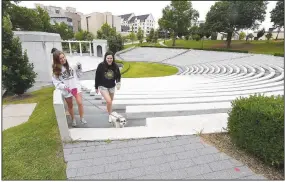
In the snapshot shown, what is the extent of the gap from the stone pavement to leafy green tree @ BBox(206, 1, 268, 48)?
116ft

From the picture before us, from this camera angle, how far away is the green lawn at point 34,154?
303 centimetres

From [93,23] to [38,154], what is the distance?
80.0 m

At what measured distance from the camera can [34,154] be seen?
351 cm

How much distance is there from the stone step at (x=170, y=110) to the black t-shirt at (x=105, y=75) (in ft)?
2.98

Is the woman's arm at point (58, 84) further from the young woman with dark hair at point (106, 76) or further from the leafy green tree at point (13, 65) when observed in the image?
the leafy green tree at point (13, 65)

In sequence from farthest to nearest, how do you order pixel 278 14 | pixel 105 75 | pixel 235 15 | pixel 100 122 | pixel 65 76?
pixel 235 15
pixel 278 14
pixel 100 122
pixel 105 75
pixel 65 76

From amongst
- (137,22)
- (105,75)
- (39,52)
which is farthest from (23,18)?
(137,22)

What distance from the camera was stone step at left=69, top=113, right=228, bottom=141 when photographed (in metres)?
4.06

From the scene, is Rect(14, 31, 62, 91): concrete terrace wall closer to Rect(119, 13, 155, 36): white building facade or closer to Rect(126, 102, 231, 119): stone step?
Rect(126, 102, 231, 119): stone step

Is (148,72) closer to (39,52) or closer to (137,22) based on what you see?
(39,52)

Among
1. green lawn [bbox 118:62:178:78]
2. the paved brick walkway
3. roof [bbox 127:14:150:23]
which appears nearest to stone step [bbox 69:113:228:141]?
the paved brick walkway

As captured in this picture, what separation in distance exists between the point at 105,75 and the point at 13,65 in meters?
Answer: 7.06

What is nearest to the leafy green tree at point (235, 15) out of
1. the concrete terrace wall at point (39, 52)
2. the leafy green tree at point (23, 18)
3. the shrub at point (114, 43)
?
the shrub at point (114, 43)

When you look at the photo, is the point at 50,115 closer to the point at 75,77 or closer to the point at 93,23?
the point at 75,77
